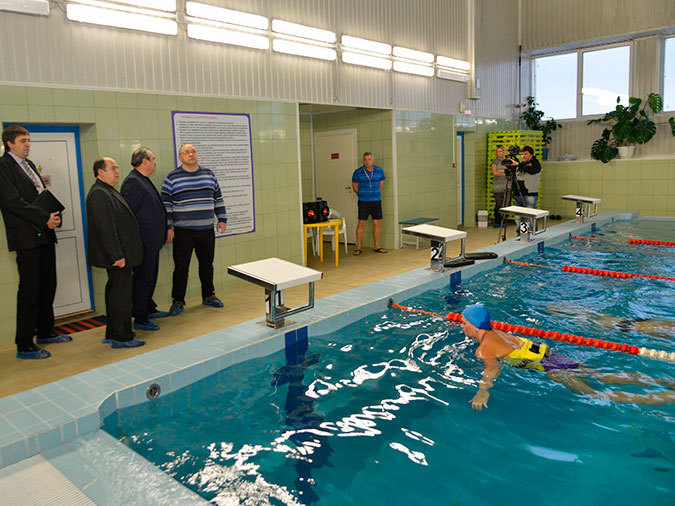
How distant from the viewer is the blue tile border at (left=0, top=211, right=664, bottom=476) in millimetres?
2756

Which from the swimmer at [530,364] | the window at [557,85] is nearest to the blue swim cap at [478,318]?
the swimmer at [530,364]

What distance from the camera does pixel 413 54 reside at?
30.3ft

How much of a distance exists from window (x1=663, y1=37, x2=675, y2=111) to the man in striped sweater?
10.8m

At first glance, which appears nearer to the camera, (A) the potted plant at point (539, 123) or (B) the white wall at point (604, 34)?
(B) the white wall at point (604, 34)

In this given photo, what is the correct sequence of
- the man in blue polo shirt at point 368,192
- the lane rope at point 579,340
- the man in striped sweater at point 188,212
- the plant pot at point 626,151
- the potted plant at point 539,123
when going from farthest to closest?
the potted plant at point 539,123, the plant pot at point 626,151, the man in blue polo shirt at point 368,192, the man in striped sweater at point 188,212, the lane rope at point 579,340

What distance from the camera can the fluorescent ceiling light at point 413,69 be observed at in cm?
898

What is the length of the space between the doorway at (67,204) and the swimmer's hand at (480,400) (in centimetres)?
405

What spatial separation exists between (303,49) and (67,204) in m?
3.62

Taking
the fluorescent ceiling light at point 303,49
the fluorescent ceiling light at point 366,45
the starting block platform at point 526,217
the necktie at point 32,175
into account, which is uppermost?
the fluorescent ceiling light at point 366,45

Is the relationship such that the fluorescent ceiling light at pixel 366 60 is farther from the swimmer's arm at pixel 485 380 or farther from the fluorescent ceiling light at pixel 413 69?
the swimmer's arm at pixel 485 380

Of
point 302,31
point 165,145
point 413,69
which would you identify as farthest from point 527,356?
point 413,69

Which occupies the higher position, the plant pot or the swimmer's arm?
the plant pot

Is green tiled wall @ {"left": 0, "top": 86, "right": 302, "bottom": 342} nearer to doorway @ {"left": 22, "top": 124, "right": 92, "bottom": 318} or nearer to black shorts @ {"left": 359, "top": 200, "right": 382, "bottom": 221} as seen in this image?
doorway @ {"left": 22, "top": 124, "right": 92, "bottom": 318}

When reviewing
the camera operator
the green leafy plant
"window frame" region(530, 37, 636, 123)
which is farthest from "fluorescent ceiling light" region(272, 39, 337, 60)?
"window frame" region(530, 37, 636, 123)
